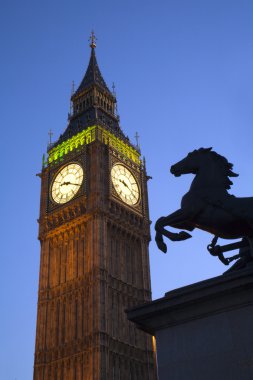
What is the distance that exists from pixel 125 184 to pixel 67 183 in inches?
237

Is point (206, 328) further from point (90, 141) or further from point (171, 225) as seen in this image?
point (90, 141)

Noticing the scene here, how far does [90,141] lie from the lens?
5672 centimetres

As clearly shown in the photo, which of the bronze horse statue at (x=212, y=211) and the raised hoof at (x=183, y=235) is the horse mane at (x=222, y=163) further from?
the raised hoof at (x=183, y=235)

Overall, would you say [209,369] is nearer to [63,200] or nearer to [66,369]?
[66,369]

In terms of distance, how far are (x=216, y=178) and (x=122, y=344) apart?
37.7m

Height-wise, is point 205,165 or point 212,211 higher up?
point 205,165

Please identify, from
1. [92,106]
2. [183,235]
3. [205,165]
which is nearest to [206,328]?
[183,235]

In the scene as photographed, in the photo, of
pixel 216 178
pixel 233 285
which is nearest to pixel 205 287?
pixel 233 285

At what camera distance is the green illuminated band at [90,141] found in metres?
57.2

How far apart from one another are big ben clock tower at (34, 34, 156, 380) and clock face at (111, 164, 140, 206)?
4.3 inches

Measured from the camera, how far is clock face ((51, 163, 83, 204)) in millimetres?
54688

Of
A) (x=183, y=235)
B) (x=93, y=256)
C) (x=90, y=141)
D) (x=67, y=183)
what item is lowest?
(x=183, y=235)

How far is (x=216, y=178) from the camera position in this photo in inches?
471

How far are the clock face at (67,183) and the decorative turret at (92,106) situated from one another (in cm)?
566
